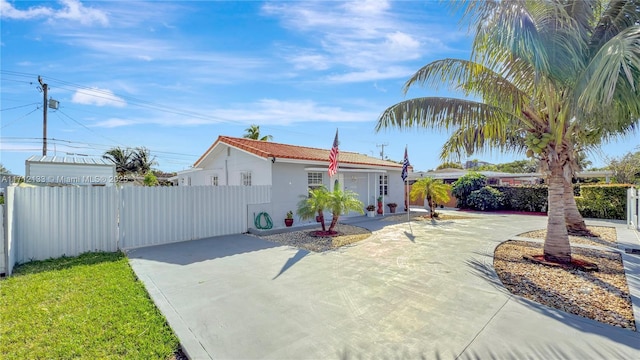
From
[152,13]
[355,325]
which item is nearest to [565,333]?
[355,325]

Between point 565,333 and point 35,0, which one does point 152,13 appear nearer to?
point 35,0

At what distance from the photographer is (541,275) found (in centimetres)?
587

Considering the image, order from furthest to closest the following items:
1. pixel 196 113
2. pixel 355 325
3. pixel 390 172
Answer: pixel 196 113
pixel 390 172
pixel 355 325

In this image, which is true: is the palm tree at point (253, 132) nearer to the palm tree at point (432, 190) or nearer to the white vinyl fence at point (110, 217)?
the palm tree at point (432, 190)

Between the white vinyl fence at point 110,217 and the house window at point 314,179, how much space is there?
365 centimetres

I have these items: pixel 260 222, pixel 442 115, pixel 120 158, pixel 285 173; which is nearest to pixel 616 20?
pixel 442 115

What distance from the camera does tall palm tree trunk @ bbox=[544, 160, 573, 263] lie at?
6.67 m

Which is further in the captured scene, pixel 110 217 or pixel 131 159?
pixel 131 159

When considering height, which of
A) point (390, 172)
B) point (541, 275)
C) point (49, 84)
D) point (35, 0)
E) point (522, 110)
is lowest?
point (541, 275)

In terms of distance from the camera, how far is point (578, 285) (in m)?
5.30

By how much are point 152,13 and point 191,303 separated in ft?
27.8

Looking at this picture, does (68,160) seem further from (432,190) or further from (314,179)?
(432,190)

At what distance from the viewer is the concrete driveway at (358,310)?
3252 millimetres

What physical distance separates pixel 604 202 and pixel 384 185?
11.2 m
